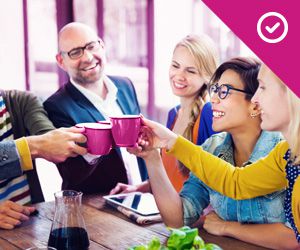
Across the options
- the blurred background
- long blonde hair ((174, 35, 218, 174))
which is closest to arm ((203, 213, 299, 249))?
long blonde hair ((174, 35, 218, 174))

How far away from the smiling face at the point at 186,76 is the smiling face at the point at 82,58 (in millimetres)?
507

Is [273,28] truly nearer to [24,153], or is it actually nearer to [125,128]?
[125,128]

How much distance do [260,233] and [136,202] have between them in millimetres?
537

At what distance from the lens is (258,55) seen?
6.43ft

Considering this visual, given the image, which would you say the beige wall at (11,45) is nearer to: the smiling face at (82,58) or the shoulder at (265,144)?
the smiling face at (82,58)

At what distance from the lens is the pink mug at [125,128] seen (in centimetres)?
163

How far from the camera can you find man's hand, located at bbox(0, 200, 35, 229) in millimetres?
1773

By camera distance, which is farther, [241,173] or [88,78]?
[88,78]

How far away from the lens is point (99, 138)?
167cm

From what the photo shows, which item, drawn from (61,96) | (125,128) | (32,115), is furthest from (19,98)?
(125,128)

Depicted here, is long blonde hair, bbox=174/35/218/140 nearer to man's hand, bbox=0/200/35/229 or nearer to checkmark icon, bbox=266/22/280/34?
checkmark icon, bbox=266/22/280/34

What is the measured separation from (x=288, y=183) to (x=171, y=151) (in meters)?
0.40

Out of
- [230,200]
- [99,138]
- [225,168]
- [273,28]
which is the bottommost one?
[230,200]

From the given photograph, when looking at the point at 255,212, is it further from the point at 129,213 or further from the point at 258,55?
the point at 258,55
